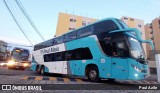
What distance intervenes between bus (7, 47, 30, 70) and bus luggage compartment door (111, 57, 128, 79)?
63.3 feet

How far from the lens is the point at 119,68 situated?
9461 mm

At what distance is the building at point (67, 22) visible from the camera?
40.8 metres

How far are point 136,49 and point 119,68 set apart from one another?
133 cm

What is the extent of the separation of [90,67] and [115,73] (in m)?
2.27

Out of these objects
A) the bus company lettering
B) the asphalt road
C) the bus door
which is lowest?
the asphalt road

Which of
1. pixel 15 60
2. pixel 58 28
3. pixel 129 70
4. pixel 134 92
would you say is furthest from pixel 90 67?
pixel 58 28

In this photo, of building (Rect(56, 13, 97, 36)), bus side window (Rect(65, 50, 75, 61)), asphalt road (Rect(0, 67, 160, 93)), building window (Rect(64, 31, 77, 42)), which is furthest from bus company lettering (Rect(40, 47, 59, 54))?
building (Rect(56, 13, 97, 36))

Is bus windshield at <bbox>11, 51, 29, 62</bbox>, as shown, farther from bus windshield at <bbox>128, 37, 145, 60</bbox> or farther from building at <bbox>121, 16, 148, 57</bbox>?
building at <bbox>121, 16, 148, 57</bbox>

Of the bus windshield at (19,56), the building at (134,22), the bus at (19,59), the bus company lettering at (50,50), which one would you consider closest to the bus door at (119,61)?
the bus company lettering at (50,50)

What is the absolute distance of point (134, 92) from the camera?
7195 mm

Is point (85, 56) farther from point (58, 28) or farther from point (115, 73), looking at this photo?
point (58, 28)

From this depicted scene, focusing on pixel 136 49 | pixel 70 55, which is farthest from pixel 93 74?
pixel 70 55

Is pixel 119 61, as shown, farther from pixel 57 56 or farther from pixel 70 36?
pixel 57 56

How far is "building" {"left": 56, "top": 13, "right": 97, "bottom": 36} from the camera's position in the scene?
40.8 m
